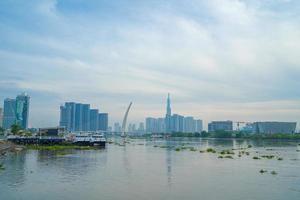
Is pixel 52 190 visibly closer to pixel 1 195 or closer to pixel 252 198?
pixel 1 195

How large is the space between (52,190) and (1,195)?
3681mm

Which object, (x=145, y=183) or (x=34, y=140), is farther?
(x=34, y=140)

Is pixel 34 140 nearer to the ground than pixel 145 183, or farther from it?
farther from it

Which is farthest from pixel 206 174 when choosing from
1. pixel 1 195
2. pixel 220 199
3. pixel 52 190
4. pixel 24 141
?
pixel 24 141

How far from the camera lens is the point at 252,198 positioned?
2550 centimetres

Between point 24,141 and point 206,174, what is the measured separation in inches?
2866

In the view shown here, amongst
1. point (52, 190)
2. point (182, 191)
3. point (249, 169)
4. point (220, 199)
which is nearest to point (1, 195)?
point (52, 190)

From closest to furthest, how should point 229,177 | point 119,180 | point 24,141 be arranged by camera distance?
point 119,180 → point 229,177 → point 24,141

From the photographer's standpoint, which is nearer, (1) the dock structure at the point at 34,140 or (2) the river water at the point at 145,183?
(2) the river water at the point at 145,183

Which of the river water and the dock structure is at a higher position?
the dock structure

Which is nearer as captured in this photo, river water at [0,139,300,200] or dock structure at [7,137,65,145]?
river water at [0,139,300,200]

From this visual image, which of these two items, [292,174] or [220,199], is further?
[292,174]

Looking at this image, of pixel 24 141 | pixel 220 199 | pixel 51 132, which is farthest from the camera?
pixel 51 132

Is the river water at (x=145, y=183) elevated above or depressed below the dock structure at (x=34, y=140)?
below
